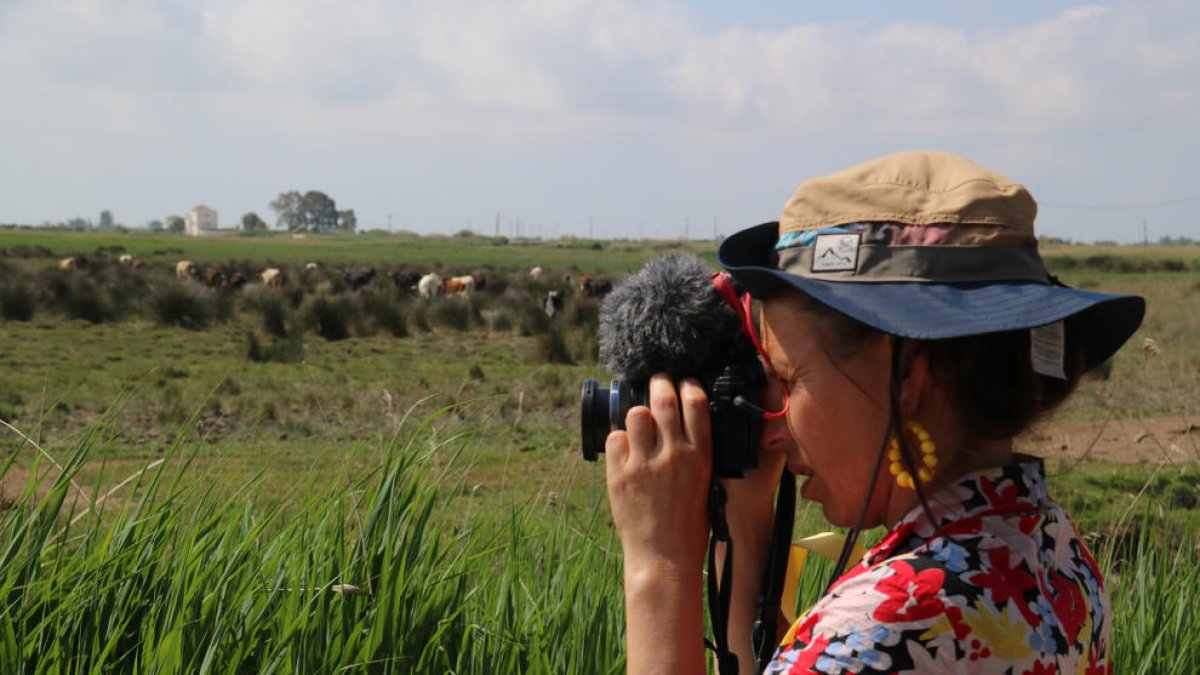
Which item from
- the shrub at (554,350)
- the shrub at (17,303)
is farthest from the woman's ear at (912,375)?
the shrub at (17,303)

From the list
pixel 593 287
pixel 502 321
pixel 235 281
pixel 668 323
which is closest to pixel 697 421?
pixel 668 323

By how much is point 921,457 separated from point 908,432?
3cm

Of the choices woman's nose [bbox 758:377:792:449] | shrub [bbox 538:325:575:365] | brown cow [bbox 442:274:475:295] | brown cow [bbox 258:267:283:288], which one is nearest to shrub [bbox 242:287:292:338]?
shrub [bbox 538:325:575:365]

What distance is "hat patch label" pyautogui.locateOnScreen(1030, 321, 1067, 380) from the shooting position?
4.80 feet

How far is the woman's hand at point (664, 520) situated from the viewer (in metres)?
1.57

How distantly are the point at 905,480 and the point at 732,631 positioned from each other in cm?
62

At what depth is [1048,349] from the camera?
4.86 ft

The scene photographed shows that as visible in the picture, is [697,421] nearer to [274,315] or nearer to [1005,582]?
[1005,582]

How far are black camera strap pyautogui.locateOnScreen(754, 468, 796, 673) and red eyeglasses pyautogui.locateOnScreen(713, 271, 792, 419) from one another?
0.27m

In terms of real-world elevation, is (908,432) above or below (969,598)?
above

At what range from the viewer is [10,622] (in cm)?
211

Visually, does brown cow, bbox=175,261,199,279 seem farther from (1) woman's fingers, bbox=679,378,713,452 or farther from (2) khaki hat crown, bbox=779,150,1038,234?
(2) khaki hat crown, bbox=779,150,1038,234

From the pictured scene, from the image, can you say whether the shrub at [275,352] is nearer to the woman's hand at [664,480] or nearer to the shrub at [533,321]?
A: the shrub at [533,321]

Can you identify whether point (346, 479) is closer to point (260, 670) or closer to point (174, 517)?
point (174, 517)
